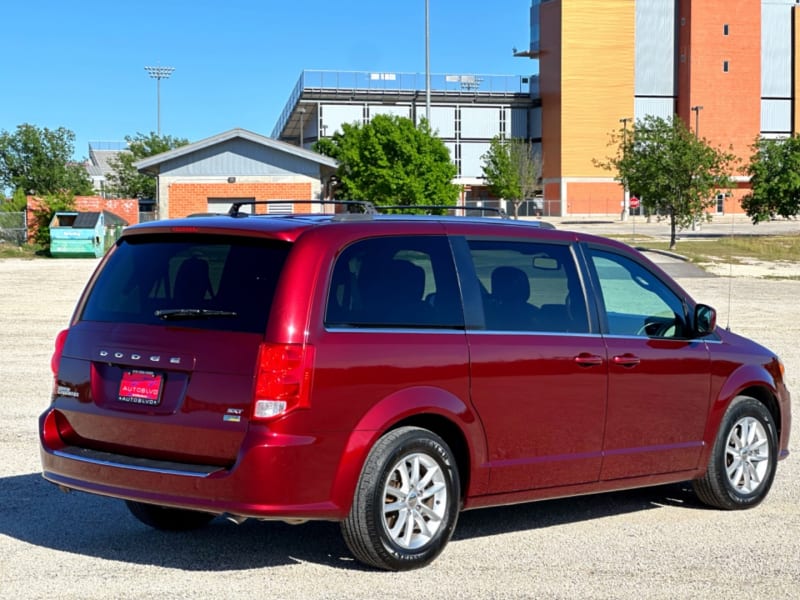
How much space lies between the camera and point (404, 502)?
6.29 meters

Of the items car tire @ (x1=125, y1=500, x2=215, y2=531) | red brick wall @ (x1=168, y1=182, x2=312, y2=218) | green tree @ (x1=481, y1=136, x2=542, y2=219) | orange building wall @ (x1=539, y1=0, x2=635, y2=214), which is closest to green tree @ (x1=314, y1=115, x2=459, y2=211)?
red brick wall @ (x1=168, y1=182, x2=312, y2=218)

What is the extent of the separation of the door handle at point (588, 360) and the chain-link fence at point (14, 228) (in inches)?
2124

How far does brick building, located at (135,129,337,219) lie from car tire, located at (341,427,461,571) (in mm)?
57294

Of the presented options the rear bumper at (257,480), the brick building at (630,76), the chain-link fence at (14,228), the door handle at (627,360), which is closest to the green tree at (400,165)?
the chain-link fence at (14,228)

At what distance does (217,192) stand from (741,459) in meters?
57.6

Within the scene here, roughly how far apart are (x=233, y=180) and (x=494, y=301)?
5783 cm

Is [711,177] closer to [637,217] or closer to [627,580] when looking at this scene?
[637,217]

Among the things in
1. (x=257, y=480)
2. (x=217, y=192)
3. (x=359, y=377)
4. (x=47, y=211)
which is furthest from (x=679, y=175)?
(x=257, y=480)

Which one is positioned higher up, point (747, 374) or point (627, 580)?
point (747, 374)

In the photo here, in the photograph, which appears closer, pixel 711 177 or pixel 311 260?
pixel 311 260

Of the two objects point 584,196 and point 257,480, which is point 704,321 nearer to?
point 257,480

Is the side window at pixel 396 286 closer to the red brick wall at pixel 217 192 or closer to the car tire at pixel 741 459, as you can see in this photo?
the car tire at pixel 741 459

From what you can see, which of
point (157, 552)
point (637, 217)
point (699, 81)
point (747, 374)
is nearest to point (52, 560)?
point (157, 552)

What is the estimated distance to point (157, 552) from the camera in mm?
6734
